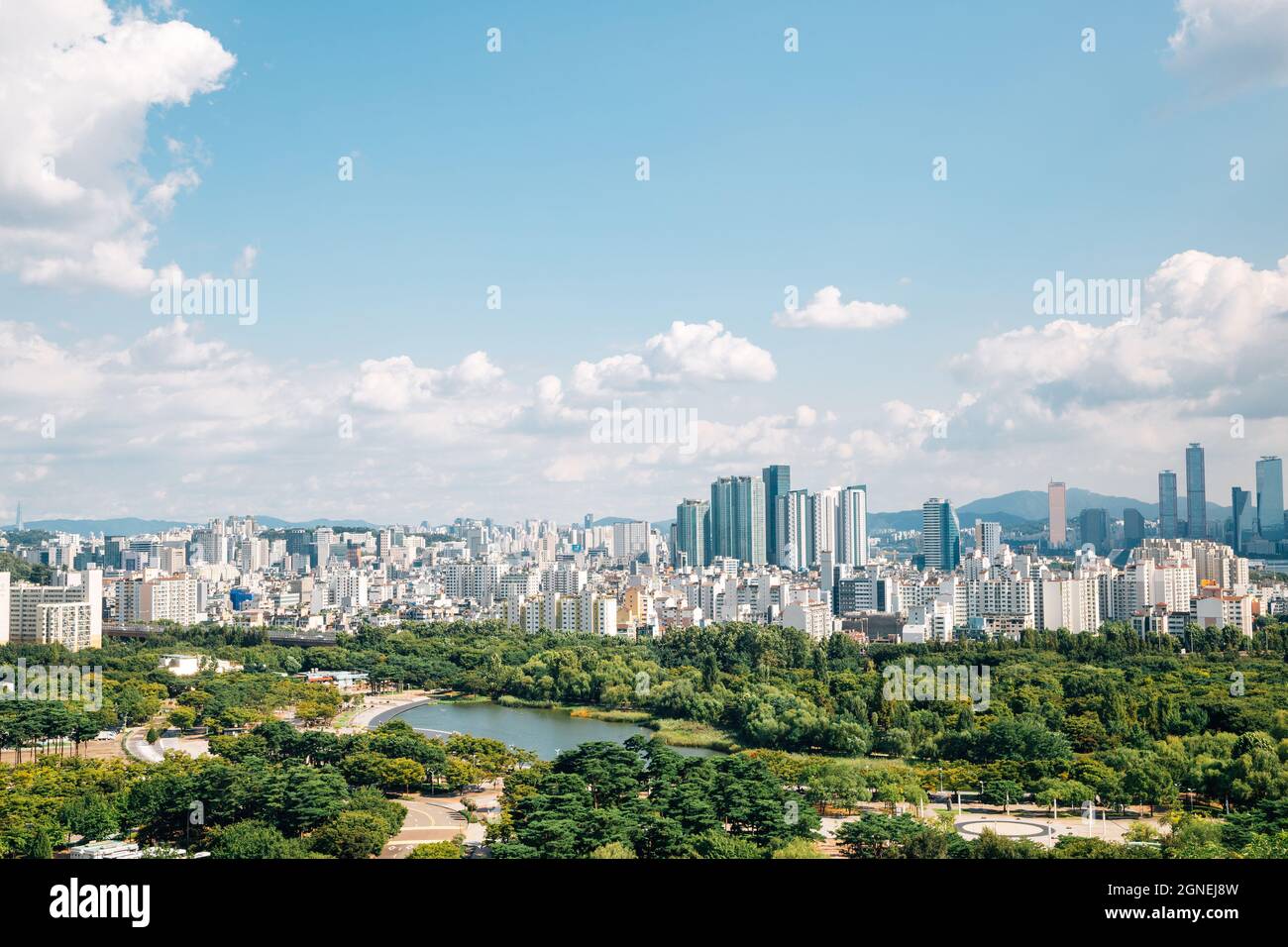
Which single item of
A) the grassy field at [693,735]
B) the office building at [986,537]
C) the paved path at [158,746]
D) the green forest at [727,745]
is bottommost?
the grassy field at [693,735]

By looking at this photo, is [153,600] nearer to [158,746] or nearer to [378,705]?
[378,705]

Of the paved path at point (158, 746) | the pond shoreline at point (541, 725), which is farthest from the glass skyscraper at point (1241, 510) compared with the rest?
the paved path at point (158, 746)

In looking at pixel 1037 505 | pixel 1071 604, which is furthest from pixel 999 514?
pixel 1071 604

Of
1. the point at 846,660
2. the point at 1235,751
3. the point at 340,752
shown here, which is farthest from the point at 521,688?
the point at 1235,751

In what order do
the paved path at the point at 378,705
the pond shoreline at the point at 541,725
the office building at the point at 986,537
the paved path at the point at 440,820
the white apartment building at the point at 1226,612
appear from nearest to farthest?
the paved path at the point at 440,820 < the pond shoreline at the point at 541,725 < the paved path at the point at 378,705 < the white apartment building at the point at 1226,612 < the office building at the point at 986,537

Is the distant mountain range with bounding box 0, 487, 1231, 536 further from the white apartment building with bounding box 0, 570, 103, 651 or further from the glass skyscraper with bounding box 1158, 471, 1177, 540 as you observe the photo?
the white apartment building with bounding box 0, 570, 103, 651

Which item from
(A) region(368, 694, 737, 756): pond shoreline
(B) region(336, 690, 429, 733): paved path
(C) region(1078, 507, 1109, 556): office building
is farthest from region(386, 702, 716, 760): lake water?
(C) region(1078, 507, 1109, 556): office building

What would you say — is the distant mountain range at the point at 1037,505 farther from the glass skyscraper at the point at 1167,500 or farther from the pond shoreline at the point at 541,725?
the pond shoreline at the point at 541,725

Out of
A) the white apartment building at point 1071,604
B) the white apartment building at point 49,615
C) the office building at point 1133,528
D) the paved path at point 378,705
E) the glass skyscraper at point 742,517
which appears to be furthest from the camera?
the glass skyscraper at point 742,517
